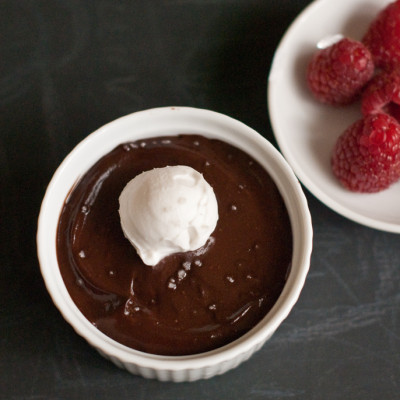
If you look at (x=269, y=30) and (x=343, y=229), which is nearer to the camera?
(x=343, y=229)

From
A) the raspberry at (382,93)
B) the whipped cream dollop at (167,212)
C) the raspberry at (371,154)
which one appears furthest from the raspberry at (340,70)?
the whipped cream dollop at (167,212)

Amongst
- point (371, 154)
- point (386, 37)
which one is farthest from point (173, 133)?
point (386, 37)

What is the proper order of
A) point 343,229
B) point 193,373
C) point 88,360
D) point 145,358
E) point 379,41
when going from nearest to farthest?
point 145,358, point 193,373, point 88,360, point 343,229, point 379,41

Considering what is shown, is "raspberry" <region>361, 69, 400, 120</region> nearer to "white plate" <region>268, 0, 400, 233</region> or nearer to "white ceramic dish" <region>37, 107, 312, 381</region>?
"white plate" <region>268, 0, 400, 233</region>

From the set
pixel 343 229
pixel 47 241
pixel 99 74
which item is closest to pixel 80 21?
pixel 99 74

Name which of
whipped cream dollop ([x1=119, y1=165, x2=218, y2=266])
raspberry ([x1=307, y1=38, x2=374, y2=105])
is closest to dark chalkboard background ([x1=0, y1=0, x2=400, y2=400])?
raspberry ([x1=307, y1=38, x2=374, y2=105])

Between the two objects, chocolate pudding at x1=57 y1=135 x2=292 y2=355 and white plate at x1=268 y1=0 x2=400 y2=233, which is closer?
chocolate pudding at x1=57 y1=135 x2=292 y2=355

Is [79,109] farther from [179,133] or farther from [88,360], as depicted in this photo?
[88,360]
